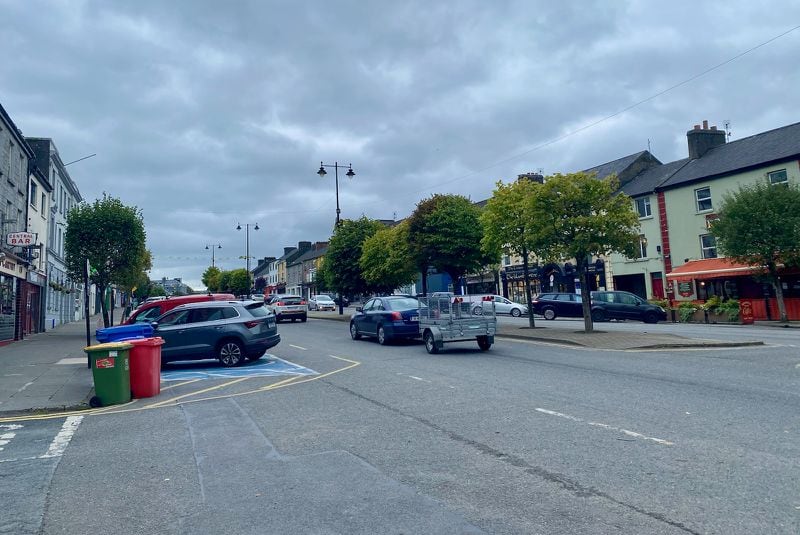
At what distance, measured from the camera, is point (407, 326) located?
17812 millimetres

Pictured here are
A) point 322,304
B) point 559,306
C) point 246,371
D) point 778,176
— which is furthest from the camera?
point 322,304

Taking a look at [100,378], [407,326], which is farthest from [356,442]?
[407,326]

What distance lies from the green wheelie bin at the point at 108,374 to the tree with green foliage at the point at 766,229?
26732 millimetres

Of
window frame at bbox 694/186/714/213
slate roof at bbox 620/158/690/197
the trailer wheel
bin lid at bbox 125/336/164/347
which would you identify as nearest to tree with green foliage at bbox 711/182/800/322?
window frame at bbox 694/186/714/213

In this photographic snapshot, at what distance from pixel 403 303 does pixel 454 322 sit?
143 inches

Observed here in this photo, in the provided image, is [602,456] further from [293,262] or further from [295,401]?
[293,262]

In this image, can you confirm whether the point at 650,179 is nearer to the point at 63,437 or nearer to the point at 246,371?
the point at 246,371

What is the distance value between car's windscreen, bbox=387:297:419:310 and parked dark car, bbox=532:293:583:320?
56.4 feet

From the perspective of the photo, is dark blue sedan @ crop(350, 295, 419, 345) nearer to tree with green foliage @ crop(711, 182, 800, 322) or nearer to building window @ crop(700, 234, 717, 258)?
tree with green foliage @ crop(711, 182, 800, 322)

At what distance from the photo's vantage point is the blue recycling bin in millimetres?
11055

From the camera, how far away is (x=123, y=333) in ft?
36.7

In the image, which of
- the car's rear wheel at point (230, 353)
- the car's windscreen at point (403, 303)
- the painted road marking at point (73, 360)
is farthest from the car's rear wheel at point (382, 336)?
the painted road marking at point (73, 360)

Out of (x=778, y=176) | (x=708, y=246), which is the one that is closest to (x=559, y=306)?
(x=708, y=246)

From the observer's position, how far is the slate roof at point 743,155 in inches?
1228
